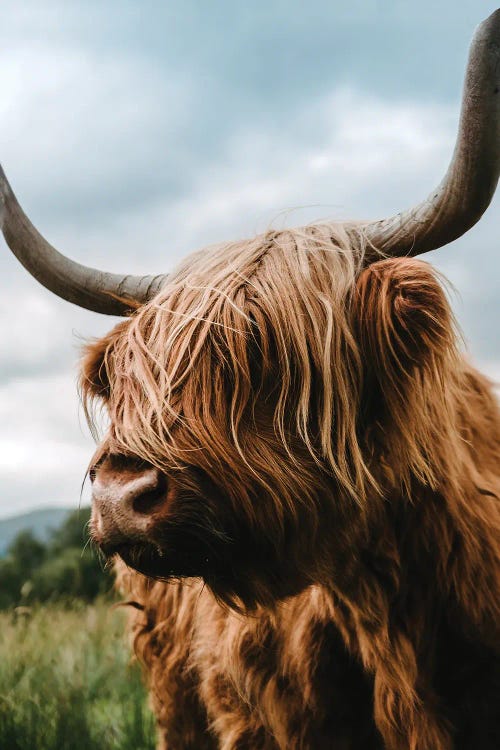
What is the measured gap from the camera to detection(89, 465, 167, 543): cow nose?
91.7 inches

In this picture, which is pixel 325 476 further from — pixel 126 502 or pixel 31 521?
pixel 31 521

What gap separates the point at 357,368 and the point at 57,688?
11.1 feet

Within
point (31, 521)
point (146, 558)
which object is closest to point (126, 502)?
point (146, 558)

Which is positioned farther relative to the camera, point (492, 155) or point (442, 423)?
point (442, 423)

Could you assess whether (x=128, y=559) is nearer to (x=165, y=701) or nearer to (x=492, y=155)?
(x=492, y=155)

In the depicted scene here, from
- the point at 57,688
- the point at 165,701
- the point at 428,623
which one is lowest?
the point at 57,688

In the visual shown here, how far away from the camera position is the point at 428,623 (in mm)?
2865

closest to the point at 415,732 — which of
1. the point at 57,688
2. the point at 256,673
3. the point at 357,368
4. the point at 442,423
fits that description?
the point at 256,673

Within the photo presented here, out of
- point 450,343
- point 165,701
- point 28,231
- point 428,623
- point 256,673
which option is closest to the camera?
point 450,343

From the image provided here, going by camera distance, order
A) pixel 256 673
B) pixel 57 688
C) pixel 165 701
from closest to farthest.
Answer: pixel 256 673
pixel 165 701
pixel 57 688

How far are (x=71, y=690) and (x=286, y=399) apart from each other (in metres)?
3.36

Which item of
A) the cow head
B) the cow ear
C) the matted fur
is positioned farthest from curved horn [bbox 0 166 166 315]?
the cow ear

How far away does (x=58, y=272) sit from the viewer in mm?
3455

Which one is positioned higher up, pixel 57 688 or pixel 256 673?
pixel 256 673
